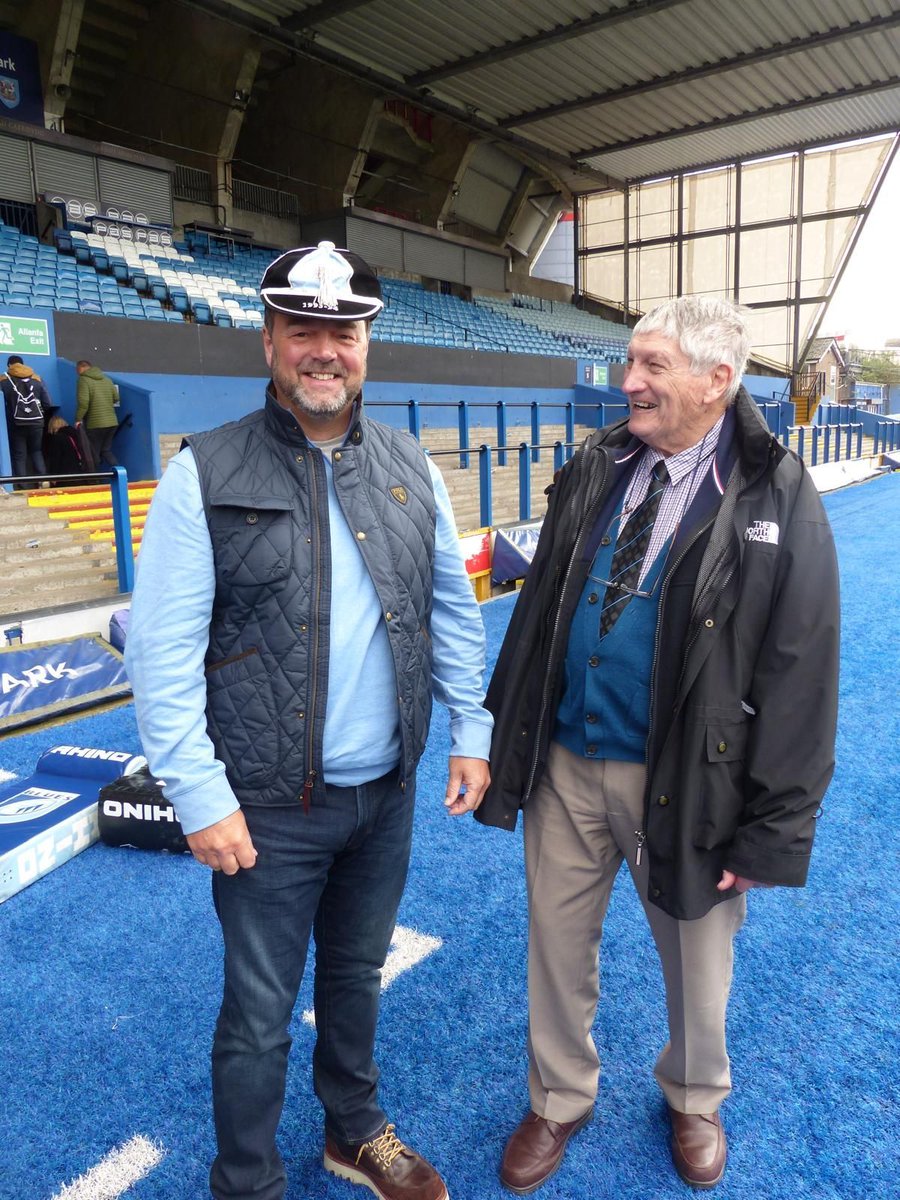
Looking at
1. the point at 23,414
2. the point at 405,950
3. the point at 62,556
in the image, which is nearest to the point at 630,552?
the point at 405,950

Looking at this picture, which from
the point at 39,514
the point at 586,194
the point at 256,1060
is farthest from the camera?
the point at 586,194

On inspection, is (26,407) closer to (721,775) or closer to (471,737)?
(471,737)

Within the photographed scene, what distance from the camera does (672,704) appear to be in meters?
1.60

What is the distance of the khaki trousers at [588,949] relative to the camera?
68.2 inches

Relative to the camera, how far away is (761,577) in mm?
1520

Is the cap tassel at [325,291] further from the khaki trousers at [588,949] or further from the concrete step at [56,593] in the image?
the concrete step at [56,593]

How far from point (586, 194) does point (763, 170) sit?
5.52 m

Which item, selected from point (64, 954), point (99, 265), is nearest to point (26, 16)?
point (99, 265)

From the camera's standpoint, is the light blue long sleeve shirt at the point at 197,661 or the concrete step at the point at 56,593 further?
the concrete step at the point at 56,593

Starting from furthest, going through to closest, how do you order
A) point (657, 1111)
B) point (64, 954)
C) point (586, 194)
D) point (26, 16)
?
point (586, 194) < point (26, 16) < point (64, 954) < point (657, 1111)

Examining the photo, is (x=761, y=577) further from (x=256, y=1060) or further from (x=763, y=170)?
(x=763, y=170)

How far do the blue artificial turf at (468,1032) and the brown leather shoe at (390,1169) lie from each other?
0.22ft

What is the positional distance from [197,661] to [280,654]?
13 centimetres

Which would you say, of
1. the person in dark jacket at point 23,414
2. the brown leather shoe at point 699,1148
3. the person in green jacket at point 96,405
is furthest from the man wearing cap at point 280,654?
the person in green jacket at point 96,405
